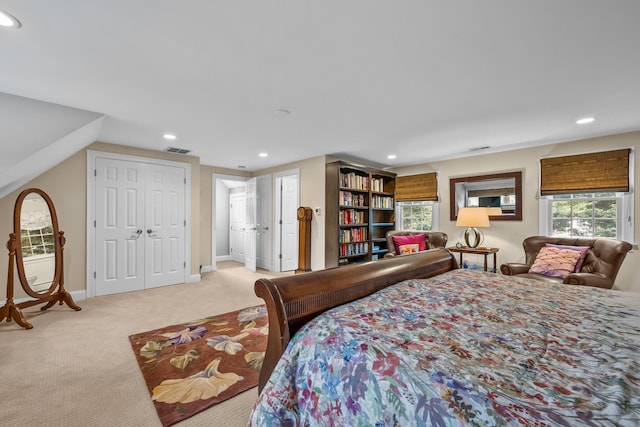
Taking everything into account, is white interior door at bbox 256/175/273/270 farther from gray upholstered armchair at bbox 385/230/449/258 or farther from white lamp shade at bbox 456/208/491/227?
white lamp shade at bbox 456/208/491/227

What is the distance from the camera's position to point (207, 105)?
2709 mm

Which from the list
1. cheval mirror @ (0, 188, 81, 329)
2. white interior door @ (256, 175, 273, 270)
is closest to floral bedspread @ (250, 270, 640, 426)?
Answer: cheval mirror @ (0, 188, 81, 329)

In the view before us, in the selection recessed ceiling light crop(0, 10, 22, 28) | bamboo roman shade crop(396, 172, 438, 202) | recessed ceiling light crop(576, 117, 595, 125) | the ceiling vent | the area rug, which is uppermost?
recessed ceiling light crop(0, 10, 22, 28)

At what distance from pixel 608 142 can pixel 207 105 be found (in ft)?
16.4

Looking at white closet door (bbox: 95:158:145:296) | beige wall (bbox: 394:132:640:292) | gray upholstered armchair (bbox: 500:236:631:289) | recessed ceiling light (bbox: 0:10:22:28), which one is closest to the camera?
recessed ceiling light (bbox: 0:10:22:28)

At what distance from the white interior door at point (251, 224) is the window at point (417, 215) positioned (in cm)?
310

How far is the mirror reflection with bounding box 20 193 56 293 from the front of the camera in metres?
3.20

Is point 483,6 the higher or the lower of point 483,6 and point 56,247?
the higher

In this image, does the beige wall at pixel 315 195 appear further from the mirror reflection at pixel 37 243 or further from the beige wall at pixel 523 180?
the mirror reflection at pixel 37 243

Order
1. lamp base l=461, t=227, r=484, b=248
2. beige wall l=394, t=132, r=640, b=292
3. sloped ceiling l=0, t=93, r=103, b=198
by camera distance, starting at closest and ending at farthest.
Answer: sloped ceiling l=0, t=93, r=103, b=198
beige wall l=394, t=132, r=640, b=292
lamp base l=461, t=227, r=484, b=248

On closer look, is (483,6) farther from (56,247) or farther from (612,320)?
Result: (56,247)

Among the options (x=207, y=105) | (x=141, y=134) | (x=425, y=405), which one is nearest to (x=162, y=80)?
(x=207, y=105)

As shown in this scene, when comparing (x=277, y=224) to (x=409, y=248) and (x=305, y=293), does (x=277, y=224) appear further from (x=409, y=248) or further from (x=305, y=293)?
(x=305, y=293)

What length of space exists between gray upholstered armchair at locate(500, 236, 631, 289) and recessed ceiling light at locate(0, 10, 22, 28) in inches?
193
